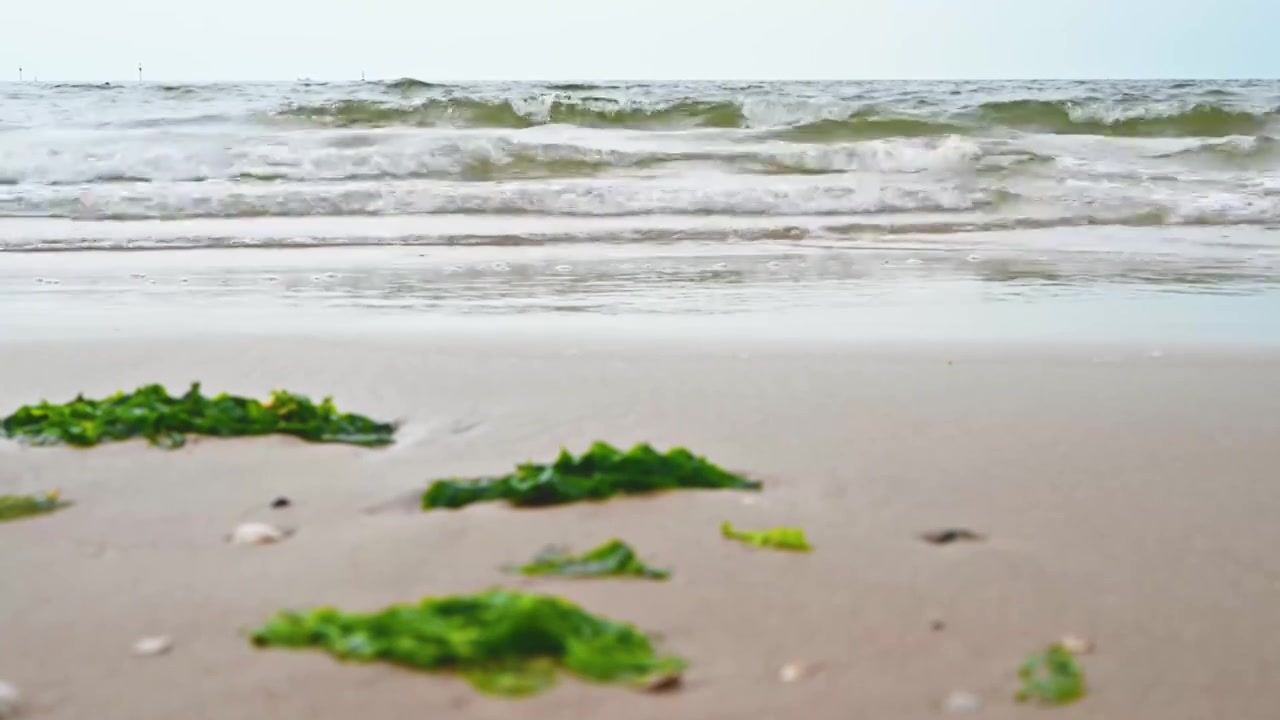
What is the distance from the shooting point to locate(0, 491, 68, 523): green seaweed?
2430 mm

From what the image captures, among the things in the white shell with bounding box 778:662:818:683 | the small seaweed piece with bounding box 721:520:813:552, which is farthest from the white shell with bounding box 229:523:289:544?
the white shell with bounding box 778:662:818:683

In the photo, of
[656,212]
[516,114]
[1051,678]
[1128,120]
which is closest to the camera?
[1051,678]

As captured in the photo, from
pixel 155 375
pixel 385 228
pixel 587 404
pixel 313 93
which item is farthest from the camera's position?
pixel 313 93

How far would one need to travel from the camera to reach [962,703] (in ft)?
5.30

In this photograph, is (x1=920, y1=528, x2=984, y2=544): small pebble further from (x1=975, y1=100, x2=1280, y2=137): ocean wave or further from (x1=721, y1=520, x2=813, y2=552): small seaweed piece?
(x1=975, y1=100, x2=1280, y2=137): ocean wave

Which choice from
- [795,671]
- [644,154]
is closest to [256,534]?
[795,671]

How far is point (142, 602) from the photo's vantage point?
6.36 feet

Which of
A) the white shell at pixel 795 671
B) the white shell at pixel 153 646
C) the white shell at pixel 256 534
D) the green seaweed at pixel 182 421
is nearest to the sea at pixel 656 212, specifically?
the green seaweed at pixel 182 421

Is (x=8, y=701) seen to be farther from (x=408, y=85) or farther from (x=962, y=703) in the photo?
(x=408, y=85)

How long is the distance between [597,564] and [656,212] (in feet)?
23.1

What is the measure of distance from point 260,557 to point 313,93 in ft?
59.6

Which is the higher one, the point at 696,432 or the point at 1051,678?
the point at 1051,678

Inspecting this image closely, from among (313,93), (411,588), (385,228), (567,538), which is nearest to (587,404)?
(567,538)

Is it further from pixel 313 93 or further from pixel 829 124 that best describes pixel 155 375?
pixel 313 93
